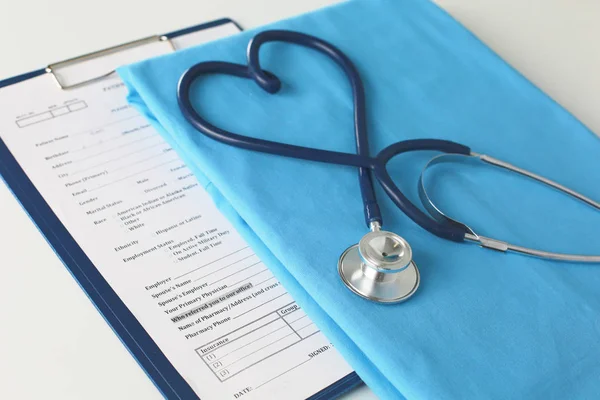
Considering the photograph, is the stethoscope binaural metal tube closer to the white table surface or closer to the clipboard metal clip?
the white table surface

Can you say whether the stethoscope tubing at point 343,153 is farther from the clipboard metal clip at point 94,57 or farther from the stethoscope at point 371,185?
the clipboard metal clip at point 94,57

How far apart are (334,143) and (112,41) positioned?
0.32 metres

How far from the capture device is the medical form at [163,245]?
56 cm

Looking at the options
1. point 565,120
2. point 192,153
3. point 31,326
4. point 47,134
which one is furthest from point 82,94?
point 565,120

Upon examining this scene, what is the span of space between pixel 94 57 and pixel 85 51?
0.02 meters

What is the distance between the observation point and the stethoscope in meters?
0.57

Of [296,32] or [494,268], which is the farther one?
[296,32]

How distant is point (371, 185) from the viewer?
0.64m

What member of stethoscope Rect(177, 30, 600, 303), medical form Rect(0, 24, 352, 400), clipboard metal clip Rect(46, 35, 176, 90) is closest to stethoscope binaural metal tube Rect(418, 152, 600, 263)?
stethoscope Rect(177, 30, 600, 303)

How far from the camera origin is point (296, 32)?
30.9 inches

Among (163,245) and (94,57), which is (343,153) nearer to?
(163,245)

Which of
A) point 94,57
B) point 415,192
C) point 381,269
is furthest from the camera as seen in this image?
point 94,57

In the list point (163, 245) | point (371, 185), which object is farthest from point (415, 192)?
point (163, 245)

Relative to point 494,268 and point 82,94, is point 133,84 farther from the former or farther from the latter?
point 494,268
